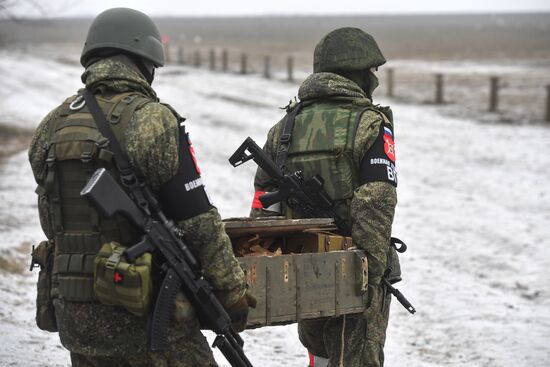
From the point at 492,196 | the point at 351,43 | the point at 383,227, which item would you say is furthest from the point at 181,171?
the point at 492,196

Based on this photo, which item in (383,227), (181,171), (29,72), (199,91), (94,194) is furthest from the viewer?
(29,72)

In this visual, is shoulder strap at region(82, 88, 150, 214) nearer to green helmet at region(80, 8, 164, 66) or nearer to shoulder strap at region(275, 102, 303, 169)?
green helmet at region(80, 8, 164, 66)

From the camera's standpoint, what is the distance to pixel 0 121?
18672mm

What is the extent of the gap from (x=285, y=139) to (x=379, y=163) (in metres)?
0.55

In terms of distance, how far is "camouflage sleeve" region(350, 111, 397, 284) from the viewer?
13.3ft

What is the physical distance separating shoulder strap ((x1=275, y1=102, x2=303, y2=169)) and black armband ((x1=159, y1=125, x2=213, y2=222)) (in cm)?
119

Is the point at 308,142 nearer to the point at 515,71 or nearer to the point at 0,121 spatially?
the point at 0,121

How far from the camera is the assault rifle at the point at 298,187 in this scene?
14.0 feet

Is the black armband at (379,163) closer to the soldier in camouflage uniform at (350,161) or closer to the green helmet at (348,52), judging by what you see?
the soldier in camouflage uniform at (350,161)

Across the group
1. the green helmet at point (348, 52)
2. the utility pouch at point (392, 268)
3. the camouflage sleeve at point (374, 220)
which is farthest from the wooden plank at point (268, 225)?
the green helmet at point (348, 52)

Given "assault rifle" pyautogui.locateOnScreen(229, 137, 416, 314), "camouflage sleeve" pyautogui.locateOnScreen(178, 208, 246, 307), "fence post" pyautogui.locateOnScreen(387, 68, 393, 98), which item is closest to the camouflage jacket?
"assault rifle" pyautogui.locateOnScreen(229, 137, 416, 314)

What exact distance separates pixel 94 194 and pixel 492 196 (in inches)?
361

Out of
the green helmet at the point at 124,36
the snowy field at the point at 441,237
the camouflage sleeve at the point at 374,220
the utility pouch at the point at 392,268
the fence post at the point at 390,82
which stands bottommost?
the fence post at the point at 390,82

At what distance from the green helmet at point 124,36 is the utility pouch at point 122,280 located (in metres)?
0.81
